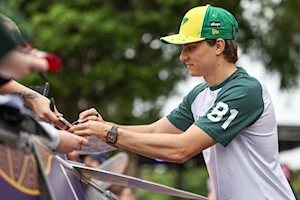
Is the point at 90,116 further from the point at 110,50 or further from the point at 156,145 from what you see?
the point at 110,50

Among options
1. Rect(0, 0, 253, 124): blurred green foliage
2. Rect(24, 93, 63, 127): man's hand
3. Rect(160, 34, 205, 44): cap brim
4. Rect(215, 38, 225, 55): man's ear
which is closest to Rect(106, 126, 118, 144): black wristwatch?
Rect(24, 93, 63, 127): man's hand

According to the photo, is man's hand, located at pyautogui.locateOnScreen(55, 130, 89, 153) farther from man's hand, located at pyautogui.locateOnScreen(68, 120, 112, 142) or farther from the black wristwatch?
the black wristwatch

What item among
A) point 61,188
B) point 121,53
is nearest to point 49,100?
point 61,188

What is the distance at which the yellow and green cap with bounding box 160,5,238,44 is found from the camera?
4.58 m

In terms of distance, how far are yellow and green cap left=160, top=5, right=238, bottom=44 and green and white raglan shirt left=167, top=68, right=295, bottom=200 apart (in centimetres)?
27

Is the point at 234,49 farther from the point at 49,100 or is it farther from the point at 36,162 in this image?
the point at 36,162

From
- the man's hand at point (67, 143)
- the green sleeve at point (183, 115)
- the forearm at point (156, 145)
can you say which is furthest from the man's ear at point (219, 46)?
the man's hand at point (67, 143)

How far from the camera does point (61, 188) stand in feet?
10.9

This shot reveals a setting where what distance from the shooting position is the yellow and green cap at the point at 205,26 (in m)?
4.58

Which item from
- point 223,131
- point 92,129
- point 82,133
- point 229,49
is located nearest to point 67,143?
point 82,133

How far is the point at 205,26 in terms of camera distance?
4582 millimetres

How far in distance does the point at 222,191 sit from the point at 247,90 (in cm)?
57

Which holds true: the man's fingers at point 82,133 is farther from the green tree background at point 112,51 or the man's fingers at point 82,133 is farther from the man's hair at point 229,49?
the green tree background at point 112,51

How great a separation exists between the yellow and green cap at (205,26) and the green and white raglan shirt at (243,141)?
10.5 inches
